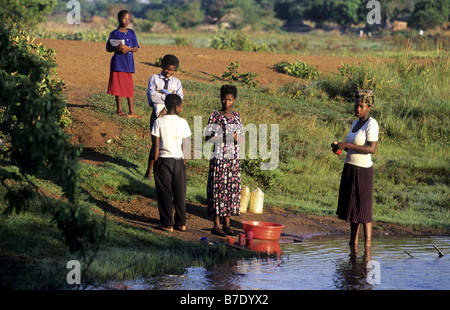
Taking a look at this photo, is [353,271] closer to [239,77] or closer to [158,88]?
[158,88]

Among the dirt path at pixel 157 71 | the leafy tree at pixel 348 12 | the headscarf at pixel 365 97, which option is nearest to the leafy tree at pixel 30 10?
the dirt path at pixel 157 71

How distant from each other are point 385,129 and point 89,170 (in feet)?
25.9

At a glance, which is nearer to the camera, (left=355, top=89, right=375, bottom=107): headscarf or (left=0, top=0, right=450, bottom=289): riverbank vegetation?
(left=0, top=0, right=450, bottom=289): riverbank vegetation

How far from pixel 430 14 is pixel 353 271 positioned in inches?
1780

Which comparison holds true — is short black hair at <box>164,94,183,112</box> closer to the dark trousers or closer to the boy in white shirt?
the boy in white shirt

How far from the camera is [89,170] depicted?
33.4 ft

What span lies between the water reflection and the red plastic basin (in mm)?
921

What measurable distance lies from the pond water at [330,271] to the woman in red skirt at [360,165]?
0.51 meters

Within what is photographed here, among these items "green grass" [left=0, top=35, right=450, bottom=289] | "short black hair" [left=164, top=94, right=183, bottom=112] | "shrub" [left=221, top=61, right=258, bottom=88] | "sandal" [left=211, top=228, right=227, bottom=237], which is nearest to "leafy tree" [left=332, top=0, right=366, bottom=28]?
"green grass" [left=0, top=35, right=450, bottom=289]

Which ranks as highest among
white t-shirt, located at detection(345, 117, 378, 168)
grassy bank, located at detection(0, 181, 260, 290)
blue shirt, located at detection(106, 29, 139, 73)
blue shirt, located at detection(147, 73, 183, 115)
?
blue shirt, located at detection(106, 29, 139, 73)

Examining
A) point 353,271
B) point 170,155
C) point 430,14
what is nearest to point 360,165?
point 353,271

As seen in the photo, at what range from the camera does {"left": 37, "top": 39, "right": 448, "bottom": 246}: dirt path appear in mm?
9289

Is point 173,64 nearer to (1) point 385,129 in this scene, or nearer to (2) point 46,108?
(2) point 46,108
